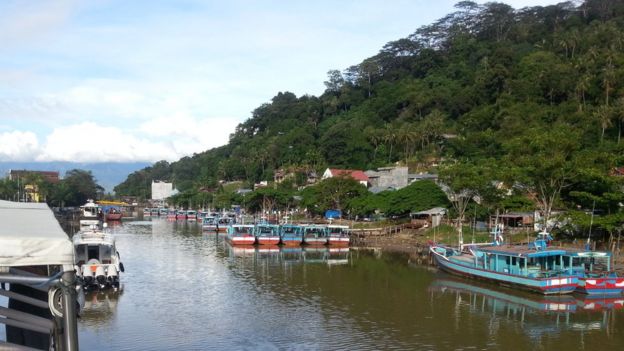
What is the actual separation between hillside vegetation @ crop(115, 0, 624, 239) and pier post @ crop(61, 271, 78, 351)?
3630 centimetres

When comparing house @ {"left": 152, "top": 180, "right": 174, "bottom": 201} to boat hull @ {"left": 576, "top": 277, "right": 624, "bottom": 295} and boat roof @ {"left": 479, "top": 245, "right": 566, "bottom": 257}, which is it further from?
boat hull @ {"left": 576, "top": 277, "right": 624, "bottom": 295}

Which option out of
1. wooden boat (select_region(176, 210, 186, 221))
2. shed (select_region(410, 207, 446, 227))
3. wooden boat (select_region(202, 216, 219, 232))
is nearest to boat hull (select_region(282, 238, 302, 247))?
shed (select_region(410, 207, 446, 227))

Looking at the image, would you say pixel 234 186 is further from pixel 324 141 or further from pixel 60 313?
pixel 60 313

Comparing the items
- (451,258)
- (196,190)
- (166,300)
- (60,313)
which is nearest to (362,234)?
(451,258)

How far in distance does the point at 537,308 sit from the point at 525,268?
3594 mm

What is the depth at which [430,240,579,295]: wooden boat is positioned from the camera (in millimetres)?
28672

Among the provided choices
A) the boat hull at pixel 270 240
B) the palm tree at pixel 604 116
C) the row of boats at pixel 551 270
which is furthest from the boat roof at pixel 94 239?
the palm tree at pixel 604 116

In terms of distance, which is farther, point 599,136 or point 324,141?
point 324,141

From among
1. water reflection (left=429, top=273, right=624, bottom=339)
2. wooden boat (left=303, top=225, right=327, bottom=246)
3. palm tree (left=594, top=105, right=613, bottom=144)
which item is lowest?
water reflection (left=429, top=273, right=624, bottom=339)

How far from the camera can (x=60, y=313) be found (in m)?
4.72

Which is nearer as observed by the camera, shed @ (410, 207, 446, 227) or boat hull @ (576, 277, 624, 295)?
boat hull @ (576, 277, 624, 295)

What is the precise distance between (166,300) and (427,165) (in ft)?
198

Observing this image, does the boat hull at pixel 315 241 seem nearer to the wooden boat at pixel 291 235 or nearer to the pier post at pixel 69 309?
the wooden boat at pixel 291 235

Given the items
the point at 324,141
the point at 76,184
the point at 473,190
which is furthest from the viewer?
the point at 76,184
